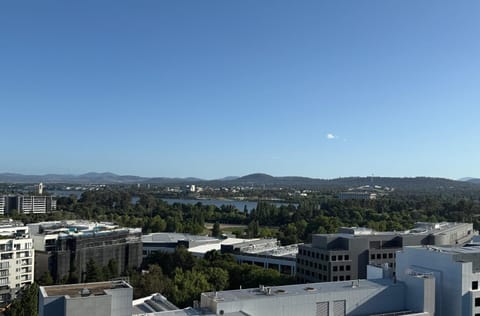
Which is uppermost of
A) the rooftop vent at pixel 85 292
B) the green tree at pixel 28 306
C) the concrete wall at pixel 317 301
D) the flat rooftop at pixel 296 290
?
the rooftop vent at pixel 85 292

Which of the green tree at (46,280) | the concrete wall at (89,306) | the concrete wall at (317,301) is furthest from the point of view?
the green tree at (46,280)

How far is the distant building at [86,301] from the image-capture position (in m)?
9.65

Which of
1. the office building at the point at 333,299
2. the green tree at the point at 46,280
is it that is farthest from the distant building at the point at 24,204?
the office building at the point at 333,299

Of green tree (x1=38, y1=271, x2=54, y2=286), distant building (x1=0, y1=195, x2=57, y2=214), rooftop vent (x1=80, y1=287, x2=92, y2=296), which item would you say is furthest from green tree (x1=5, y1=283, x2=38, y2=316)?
distant building (x1=0, y1=195, x2=57, y2=214)

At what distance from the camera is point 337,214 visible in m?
60.7

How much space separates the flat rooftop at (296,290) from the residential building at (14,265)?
1561 centimetres

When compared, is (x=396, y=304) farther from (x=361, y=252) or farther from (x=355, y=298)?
(x=361, y=252)

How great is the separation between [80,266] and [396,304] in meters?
19.1

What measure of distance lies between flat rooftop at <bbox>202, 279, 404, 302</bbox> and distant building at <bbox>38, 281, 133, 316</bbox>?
8.07 ft

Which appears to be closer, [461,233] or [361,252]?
[361,252]

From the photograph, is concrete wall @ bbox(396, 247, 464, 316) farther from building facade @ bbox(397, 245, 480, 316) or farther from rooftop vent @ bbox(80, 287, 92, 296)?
rooftop vent @ bbox(80, 287, 92, 296)

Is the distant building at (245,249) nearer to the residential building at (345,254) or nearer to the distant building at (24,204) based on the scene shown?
the residential building at (345,254)

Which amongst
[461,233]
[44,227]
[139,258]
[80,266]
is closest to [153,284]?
[80,266]

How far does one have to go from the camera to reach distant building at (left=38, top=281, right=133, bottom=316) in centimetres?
965
